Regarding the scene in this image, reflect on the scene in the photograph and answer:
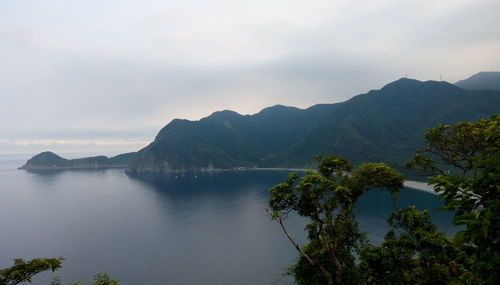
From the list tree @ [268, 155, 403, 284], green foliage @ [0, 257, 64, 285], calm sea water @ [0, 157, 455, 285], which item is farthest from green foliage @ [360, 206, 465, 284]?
calm sea water @ [0, 157, 455, 285]

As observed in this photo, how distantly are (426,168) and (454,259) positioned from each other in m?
7.37

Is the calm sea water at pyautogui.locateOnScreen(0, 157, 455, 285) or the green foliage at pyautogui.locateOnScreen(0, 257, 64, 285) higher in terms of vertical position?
the green foliage at pyautogui.locateOnScreen(0, 257, 64, 285)

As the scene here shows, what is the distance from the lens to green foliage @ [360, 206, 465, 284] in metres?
22.2

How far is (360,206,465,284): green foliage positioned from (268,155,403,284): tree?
1757 mm

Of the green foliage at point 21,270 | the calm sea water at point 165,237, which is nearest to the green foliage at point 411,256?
the green foliage at point 21,270

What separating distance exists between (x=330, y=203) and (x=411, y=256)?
377 inches

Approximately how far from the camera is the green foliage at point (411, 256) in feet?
72.7

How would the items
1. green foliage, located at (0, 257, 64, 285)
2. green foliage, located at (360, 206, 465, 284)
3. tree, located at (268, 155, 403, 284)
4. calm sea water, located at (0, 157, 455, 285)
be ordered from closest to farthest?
green foliage, located at (0, 257, 64, 285), tree, located at (268, 155, 403, 284), green foliage, located at (360, 206, 465, 284), calm sea water, located at (0, 157, 455, 285)

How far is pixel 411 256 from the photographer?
79.8ft

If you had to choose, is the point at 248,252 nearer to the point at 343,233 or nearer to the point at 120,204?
the point at 343,233

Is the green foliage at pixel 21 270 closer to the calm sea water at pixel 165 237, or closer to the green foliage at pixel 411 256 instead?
the green foliage at pixel 411 256

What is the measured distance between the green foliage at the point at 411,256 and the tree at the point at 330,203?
176 centimetres

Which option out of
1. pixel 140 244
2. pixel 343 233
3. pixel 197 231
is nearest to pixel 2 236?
pixel 140 244

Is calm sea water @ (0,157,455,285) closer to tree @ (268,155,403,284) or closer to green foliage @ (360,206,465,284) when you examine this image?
tree @ (268,155,403,284)
